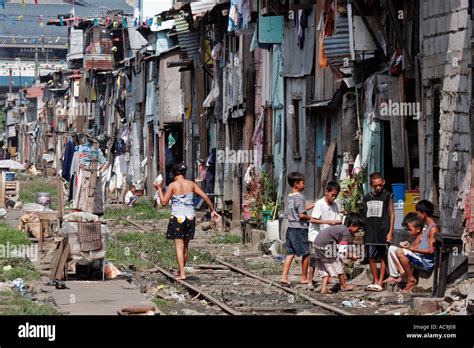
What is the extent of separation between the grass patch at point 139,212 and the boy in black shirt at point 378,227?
843 inches

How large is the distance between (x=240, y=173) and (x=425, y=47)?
15.6 m

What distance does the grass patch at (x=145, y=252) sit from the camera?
24.2m

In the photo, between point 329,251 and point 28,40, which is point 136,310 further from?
point 28,40

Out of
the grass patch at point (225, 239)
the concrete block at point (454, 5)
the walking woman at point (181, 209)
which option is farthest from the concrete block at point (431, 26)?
the grass patch at point (225, 239)

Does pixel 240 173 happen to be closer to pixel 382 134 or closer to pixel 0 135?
pixel 382 134

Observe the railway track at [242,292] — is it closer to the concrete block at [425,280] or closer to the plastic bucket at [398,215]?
the concrete block at [425,280]

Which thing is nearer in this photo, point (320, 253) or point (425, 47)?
point (320, 253)

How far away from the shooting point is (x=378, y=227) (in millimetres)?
19219

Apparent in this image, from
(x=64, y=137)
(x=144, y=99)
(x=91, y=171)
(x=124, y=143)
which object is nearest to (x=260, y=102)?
(x=91, y=171)

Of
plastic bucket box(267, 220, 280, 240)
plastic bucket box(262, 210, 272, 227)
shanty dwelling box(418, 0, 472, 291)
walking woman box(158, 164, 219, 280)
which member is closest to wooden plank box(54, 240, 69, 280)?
walking woman box(158, 164, 219, 280)

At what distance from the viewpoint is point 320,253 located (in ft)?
61.8

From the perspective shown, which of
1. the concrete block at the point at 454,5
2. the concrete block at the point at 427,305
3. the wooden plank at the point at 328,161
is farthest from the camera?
the wooden plank at the point at 328,161

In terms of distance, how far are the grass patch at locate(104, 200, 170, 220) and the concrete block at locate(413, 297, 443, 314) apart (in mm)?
24743

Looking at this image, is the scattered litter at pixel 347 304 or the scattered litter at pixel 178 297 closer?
the scattered litter at pixel 347 304
